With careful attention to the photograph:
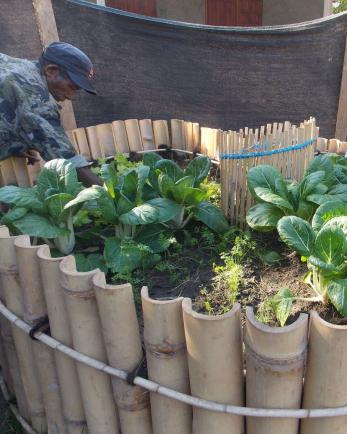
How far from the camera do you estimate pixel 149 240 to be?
93.8 inches

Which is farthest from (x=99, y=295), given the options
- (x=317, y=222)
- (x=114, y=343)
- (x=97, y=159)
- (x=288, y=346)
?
(x=97, y=159)

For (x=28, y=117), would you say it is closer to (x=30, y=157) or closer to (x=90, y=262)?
(x=30, y=157)

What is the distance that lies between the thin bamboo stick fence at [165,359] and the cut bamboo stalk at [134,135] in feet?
6.90

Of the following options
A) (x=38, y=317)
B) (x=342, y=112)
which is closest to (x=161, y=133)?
(x=342, y=112)

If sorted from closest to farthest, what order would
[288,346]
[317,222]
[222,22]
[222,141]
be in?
[288,346], [317,222], [222,141], [222,22]

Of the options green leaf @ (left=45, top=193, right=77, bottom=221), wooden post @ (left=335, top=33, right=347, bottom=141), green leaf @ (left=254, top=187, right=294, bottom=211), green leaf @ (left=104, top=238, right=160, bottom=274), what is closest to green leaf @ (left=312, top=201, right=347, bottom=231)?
green leaf @ (left=254, top=187, right=294, bottom=211)

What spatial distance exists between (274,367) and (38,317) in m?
1.06

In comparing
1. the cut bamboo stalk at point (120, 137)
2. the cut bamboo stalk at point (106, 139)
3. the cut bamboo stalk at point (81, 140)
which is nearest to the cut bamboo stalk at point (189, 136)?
the cut bamboo stalk at point (120, 137)

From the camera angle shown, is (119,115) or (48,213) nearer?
(48,213)

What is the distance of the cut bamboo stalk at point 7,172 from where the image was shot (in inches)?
120

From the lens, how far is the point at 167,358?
1.58 m

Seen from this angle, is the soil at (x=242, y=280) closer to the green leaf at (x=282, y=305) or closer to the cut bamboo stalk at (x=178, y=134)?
the green leaf at (x=282, y=305)

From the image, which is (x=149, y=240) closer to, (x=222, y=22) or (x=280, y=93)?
(x=280, y=93)

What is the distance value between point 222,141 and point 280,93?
8.74 ft
